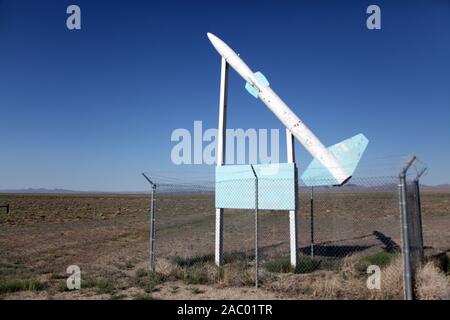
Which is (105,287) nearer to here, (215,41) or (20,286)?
(20,286)

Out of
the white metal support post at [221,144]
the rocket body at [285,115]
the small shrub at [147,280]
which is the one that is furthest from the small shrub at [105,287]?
the rocket body at [285,115]

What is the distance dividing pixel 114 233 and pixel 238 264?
429 inches

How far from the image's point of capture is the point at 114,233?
19.3m

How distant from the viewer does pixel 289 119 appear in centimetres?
1045

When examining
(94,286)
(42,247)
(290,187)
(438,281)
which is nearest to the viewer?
(438,281)

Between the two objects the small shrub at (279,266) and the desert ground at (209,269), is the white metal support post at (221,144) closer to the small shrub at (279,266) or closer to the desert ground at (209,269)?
the desert ground at (209,269)

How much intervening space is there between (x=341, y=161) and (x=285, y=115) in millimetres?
1898

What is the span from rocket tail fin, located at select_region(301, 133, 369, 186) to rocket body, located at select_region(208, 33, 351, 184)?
112 mm

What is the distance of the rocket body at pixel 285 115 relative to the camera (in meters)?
10.1

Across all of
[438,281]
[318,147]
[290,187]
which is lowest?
[438,281]

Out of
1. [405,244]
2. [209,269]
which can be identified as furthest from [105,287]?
[405,244]

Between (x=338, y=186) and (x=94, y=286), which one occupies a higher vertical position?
(x=338, y=186)
